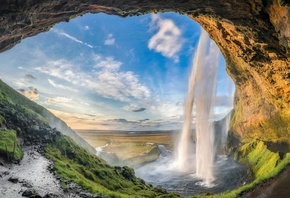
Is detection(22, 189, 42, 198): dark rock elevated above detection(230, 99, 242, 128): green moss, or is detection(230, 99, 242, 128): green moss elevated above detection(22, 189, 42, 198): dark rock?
detection(230, 99, 242, 128): green moss

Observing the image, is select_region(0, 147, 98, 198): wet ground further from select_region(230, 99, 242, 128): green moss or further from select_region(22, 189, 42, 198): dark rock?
select_region(230, 99, 242, 128): green moss

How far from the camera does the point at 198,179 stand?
141 ft

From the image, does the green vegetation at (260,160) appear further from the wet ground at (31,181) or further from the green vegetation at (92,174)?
the wet ground at (31,181)

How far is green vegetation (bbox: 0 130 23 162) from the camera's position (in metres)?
24.3

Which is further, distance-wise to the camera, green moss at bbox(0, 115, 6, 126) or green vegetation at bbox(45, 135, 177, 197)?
green moss at bbox(0, 115, 6, 126)

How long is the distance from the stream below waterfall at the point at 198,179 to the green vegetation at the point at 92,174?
8070 millimetres

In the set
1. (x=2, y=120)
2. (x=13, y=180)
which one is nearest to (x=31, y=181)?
(x=13, y=180)

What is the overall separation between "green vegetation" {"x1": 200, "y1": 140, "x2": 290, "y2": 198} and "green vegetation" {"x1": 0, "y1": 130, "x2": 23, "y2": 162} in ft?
69.4

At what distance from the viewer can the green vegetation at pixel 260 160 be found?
22.6 metres

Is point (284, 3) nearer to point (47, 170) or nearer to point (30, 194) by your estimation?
point (30, 194)

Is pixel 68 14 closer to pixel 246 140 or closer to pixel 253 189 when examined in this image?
pixel 253 189

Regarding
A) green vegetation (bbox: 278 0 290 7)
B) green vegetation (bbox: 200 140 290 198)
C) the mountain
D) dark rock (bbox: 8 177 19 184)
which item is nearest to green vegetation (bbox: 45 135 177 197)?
the mountain

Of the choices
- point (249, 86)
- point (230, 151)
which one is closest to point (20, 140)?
point (249, 86)

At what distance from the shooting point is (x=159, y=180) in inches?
1854
